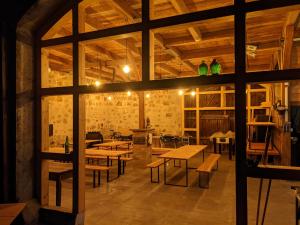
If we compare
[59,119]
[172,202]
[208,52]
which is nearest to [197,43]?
[208,52]

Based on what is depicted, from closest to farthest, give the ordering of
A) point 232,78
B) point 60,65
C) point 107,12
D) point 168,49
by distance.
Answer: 1. point 232,78
2. point 107,12
3. point 168,49
4. point 60,65

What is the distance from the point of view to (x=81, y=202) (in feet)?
9.92

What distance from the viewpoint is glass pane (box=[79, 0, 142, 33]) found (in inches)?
122

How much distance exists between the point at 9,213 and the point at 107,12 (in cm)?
330

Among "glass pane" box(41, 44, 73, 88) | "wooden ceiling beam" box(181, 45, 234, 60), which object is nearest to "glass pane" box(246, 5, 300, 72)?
"wooden ceiling beam" box(181, 45, 234, 60)

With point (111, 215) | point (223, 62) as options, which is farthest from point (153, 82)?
point (223, 62)

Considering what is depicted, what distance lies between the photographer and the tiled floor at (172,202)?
11.1 feet

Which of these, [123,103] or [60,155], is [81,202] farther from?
[123,103]

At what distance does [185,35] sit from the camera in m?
5.43

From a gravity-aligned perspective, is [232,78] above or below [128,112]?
above

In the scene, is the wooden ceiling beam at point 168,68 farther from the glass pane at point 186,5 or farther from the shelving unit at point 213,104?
the glass pane at point 186,5

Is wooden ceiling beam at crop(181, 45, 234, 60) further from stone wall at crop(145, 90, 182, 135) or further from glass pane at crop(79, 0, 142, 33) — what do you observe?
stone wall at crop(145, 90, 182, 135)

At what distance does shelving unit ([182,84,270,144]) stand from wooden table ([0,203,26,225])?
27.8ft

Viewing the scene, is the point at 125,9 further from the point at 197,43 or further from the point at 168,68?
the point at 168,68
